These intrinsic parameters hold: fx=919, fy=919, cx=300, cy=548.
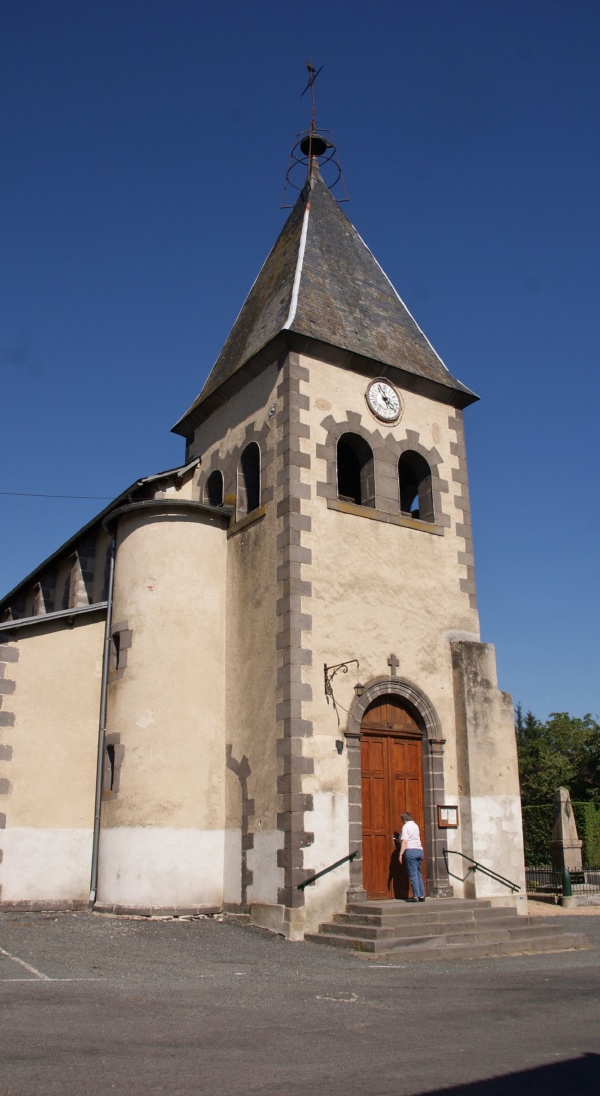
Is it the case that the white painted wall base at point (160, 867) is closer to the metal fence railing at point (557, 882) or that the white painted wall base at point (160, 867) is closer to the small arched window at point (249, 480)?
the small arched window at point (249, 480)

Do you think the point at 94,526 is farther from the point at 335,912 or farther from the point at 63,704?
the point at 335,912

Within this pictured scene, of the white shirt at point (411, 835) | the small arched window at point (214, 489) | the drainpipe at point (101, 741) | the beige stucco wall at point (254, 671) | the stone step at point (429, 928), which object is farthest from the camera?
the small arched window at point (214, 489)

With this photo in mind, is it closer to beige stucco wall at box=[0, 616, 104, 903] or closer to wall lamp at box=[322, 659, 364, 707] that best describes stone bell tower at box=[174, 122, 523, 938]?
wall lamp at box=[322, 659, 364, 707]

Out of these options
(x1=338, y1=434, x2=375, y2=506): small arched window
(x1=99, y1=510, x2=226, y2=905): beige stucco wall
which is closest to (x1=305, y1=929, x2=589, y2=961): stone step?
(x1=99, y1=510, x2=226, y2=905): beige stucco wall

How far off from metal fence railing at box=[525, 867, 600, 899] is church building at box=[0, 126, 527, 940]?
5.77m

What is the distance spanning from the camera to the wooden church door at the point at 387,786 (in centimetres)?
1411

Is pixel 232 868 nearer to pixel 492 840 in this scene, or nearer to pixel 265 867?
pixel 265 867

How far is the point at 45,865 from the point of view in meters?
15.0

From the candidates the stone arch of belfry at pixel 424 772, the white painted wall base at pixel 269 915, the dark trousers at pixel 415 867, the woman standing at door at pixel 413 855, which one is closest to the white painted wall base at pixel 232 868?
the white painted wall base at pixel 269 915

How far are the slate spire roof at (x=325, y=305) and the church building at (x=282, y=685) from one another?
0.44 ft

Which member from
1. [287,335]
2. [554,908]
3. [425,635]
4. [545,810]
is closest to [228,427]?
[287,335]

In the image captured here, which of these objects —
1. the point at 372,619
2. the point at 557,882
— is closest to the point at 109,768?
the point at 372,619

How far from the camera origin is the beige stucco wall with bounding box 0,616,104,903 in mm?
14898

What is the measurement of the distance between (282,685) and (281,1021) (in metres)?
6.76
